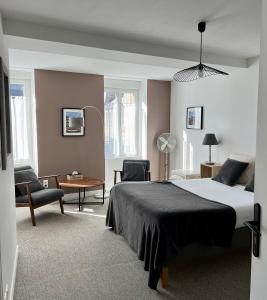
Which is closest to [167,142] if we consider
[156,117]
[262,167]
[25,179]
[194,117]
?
Answer: [156,117]

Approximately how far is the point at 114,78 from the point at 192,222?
13.5ft

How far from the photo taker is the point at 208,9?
8.06ft

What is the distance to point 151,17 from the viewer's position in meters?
2.65

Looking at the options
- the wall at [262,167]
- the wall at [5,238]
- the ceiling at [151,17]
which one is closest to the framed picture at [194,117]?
the ceiling at [151,17]

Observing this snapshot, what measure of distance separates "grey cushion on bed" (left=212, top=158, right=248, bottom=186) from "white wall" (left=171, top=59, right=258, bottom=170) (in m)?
0.37

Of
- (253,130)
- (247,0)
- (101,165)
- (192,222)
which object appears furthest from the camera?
(101,165)

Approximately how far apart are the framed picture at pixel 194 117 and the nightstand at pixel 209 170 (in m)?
0.90

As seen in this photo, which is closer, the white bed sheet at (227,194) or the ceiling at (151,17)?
the ceiling at (151,17)

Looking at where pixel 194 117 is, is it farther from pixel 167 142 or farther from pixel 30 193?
pixel 30 193

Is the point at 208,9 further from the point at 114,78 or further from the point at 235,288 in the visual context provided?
the point at 114,78

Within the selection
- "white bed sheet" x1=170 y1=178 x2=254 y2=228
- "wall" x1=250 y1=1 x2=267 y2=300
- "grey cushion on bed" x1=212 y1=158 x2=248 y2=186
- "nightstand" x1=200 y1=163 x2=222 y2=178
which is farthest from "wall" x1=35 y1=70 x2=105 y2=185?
"wall" x1=250 y1=1 x2=267 y2=300

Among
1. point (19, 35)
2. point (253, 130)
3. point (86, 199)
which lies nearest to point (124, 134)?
point (86, 199)

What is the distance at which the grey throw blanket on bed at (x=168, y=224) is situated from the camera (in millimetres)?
2482

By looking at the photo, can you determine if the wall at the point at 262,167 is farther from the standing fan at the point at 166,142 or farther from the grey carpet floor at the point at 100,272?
the standing fan at the point at 166,142
